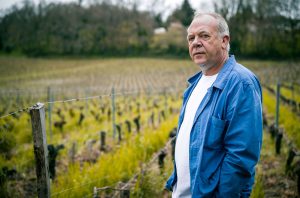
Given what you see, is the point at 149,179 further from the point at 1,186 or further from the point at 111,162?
the point at 1,186

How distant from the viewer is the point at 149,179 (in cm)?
397

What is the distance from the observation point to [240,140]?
1.74 m

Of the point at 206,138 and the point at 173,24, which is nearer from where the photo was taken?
the point at 206,138

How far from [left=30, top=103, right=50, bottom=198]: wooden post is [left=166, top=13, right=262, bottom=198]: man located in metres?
1.18

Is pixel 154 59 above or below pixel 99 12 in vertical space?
below

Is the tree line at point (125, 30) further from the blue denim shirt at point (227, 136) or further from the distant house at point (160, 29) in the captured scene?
the blue denim shirt at point (227, 136)

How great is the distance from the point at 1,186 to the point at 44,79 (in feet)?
138

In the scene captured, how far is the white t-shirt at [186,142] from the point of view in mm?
2084

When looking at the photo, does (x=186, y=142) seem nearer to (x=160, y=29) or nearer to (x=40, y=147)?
(x=40, y=147)

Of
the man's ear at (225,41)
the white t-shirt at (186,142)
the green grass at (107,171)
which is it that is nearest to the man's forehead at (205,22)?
the man's ear at (225,41)

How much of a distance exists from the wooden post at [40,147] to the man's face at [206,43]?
1.40m

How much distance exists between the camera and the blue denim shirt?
68.7 inches

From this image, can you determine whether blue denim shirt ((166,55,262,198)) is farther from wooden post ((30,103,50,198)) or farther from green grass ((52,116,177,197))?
green grass ((52,116,177,197))

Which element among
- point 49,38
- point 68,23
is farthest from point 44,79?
point 68,23
